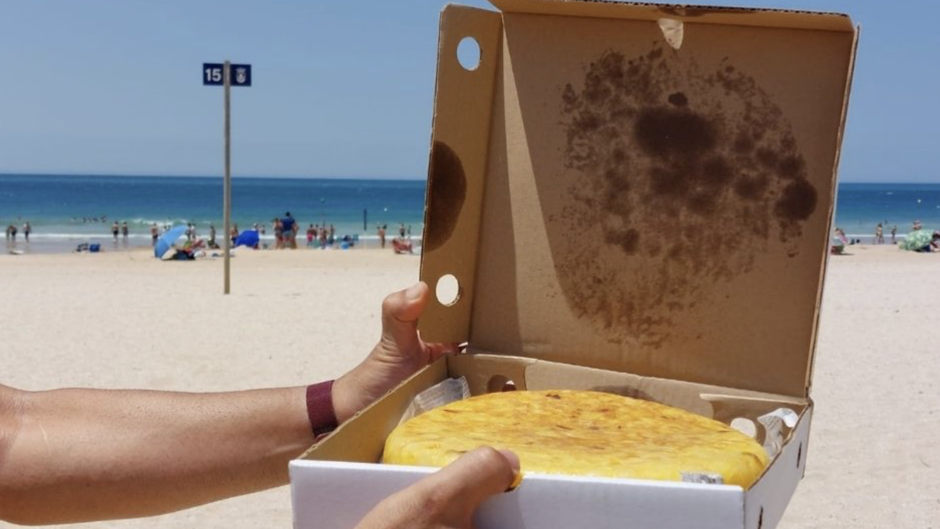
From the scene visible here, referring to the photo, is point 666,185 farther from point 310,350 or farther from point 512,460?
point 310,350

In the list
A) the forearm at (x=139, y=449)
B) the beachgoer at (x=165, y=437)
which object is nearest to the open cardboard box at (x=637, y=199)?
the beachgoer at (x=165, y=437)

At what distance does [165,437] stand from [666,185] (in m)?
1.22

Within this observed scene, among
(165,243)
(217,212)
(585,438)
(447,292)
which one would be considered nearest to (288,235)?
(165,243)

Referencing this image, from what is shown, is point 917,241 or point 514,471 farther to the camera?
point 917,241

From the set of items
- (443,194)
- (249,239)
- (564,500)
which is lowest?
(249,239)

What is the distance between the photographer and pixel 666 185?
202 cm

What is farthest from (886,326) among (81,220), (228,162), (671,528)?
(81,220)

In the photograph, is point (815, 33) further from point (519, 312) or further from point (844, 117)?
point (519, 312)

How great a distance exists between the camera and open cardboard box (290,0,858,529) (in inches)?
74.9

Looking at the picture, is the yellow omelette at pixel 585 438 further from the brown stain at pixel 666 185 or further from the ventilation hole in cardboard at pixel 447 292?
the ventilation hole in cardboard at pixel 447 292

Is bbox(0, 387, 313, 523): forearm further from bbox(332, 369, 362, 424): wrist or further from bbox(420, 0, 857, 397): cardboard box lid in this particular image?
bbox(420, 0, 857, 397): cardboard box lid

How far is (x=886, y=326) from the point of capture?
9.81 metres

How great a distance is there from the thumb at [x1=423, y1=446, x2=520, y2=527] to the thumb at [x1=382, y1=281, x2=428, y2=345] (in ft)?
2.99

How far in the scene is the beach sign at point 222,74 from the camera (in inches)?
425
